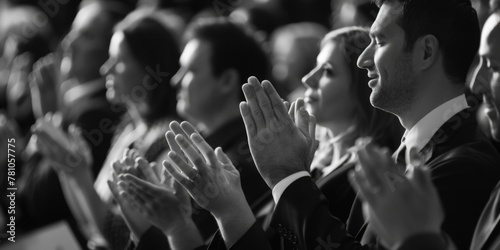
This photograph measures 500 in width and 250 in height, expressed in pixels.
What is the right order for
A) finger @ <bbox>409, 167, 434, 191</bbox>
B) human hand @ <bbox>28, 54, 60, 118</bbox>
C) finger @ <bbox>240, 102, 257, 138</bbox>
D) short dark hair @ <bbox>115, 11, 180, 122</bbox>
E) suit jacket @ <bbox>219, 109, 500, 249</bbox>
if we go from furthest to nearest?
human hand @ <bbox>28, 54, 60, 118</bbox>, short dark hair @ <bbox>115, 11, 180, 122</bbox>, finger @ <bbox>240, 102, 257, 138</bbox>, suit jacket @ <bbox>219, 109, 500, 249</bbox>, finger @ <bbox>409, 167, 434, 191</bbox>

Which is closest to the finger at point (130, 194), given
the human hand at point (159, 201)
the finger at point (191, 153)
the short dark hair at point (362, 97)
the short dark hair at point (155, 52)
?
the human hand at point (159, 201)

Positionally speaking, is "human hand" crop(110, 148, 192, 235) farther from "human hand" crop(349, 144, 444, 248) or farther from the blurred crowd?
"human hand" crop(349, 144, 444, 248)

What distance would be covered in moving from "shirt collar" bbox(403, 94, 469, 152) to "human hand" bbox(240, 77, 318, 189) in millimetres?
206

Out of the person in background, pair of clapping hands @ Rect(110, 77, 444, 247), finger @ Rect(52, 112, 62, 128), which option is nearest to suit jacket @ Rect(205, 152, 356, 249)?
pair of clapping hands @ Rect(110, 77, 444, 247)

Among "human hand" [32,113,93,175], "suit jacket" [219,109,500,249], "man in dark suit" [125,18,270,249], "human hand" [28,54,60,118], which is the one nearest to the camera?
"suit jacket" [219,109,500,249]

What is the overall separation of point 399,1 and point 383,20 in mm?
47

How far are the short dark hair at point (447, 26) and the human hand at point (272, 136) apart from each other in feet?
0.91

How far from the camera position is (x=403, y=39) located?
64.5 inches

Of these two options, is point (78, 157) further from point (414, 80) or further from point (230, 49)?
point (414, 80)

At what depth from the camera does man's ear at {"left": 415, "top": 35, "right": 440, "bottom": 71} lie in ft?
5.32

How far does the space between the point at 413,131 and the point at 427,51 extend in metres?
0.16

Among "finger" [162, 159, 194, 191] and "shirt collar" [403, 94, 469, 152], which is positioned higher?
"shirt collar" [403, 94, 469, 152]

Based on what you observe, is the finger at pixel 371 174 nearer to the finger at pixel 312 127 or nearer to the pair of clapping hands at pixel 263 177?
the pair of clapping hands at pixel 263 177

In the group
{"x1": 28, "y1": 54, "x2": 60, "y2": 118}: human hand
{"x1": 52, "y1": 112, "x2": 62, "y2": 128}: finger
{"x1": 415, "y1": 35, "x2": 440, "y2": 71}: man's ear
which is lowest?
{"x1": 52, "y1": 112, "x2": 62, "y2": 128}: finger
